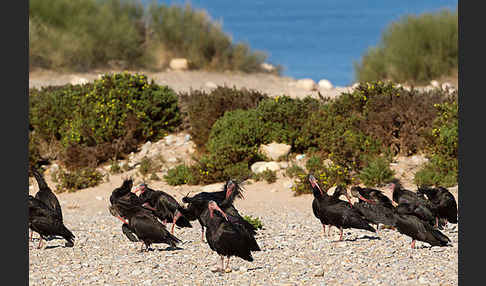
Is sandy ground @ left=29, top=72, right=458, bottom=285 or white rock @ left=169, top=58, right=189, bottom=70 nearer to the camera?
sandy ground @ left=29, top=72, right=458, bottom=285

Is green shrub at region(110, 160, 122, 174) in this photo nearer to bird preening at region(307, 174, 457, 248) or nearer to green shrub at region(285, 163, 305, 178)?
green shrub at region(285, 163, 305, 178)

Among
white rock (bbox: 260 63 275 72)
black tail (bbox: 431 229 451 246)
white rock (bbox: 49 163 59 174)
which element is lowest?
white rock (bbox: 49 163 59 174)


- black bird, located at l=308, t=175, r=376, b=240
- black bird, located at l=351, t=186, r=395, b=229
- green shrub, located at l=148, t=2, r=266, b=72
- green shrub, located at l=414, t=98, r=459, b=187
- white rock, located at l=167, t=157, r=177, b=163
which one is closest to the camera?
black bird, located at l=308, t=175, r=376, b=240

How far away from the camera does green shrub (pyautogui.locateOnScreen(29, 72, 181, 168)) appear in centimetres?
1780

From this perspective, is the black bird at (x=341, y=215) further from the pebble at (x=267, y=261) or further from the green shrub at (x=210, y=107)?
the green shrub at (x=210, y=107)

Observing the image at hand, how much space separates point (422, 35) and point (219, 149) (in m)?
15.6

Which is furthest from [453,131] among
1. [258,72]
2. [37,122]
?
[258,72]

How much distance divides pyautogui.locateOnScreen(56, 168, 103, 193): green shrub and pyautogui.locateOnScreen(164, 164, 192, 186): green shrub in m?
1.75

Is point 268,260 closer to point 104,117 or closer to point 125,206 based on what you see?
point 125,206

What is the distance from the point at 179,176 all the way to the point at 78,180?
94.6 inches

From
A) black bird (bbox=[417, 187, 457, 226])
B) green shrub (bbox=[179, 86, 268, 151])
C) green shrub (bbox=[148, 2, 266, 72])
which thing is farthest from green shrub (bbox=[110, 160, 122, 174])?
green shrub (bbox=[148, 2, 266, 72])

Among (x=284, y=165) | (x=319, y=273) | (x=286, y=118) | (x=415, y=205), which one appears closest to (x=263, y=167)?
(x=284, y=165)

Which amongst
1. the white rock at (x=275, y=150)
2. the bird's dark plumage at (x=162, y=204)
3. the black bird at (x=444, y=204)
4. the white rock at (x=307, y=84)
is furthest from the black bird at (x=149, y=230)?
the white rock at (x=307, y=84)

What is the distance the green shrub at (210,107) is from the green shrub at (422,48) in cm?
1200
